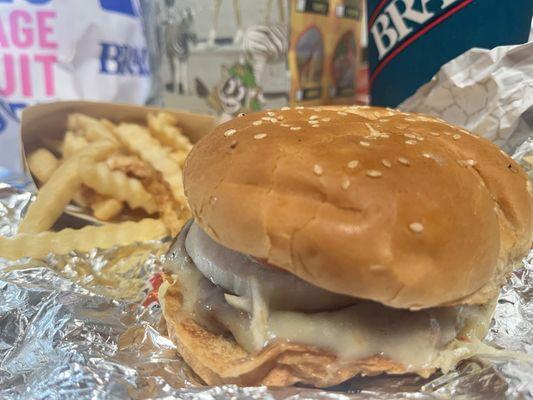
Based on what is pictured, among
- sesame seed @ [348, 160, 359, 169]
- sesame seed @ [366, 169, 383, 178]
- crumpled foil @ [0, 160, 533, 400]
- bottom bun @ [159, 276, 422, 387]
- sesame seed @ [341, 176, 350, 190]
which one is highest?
sesame seed @ [348, 160, 359, 169]

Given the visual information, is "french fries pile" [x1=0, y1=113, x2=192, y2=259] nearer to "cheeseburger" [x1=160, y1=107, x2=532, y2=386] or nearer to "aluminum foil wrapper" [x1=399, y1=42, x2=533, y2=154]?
"cheeseburger" [x1=160, y1=107, x2=532, y2=386]

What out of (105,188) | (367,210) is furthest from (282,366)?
(105,188)

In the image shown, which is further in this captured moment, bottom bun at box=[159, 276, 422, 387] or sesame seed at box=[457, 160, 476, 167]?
sesame seed at box=[457, 160, 476, 167]

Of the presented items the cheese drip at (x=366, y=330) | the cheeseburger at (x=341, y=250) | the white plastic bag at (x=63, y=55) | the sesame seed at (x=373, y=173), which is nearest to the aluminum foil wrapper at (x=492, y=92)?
the cheeseburger at (x=341, y=250)

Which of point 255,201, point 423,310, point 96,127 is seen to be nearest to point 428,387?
point 423,310

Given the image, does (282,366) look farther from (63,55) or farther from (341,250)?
(63,55)

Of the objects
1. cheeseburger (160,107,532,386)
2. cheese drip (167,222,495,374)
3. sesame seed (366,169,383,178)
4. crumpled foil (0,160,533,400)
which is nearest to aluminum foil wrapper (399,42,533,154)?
crumpled foil (0,160,533,400)

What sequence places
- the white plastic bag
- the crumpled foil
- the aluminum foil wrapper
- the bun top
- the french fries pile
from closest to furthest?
the bun top, the crumpled foil, the french fries pile, the aluminum foil wrapper, the white plastic bag

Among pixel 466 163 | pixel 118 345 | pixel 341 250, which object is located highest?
pixel 466 163
